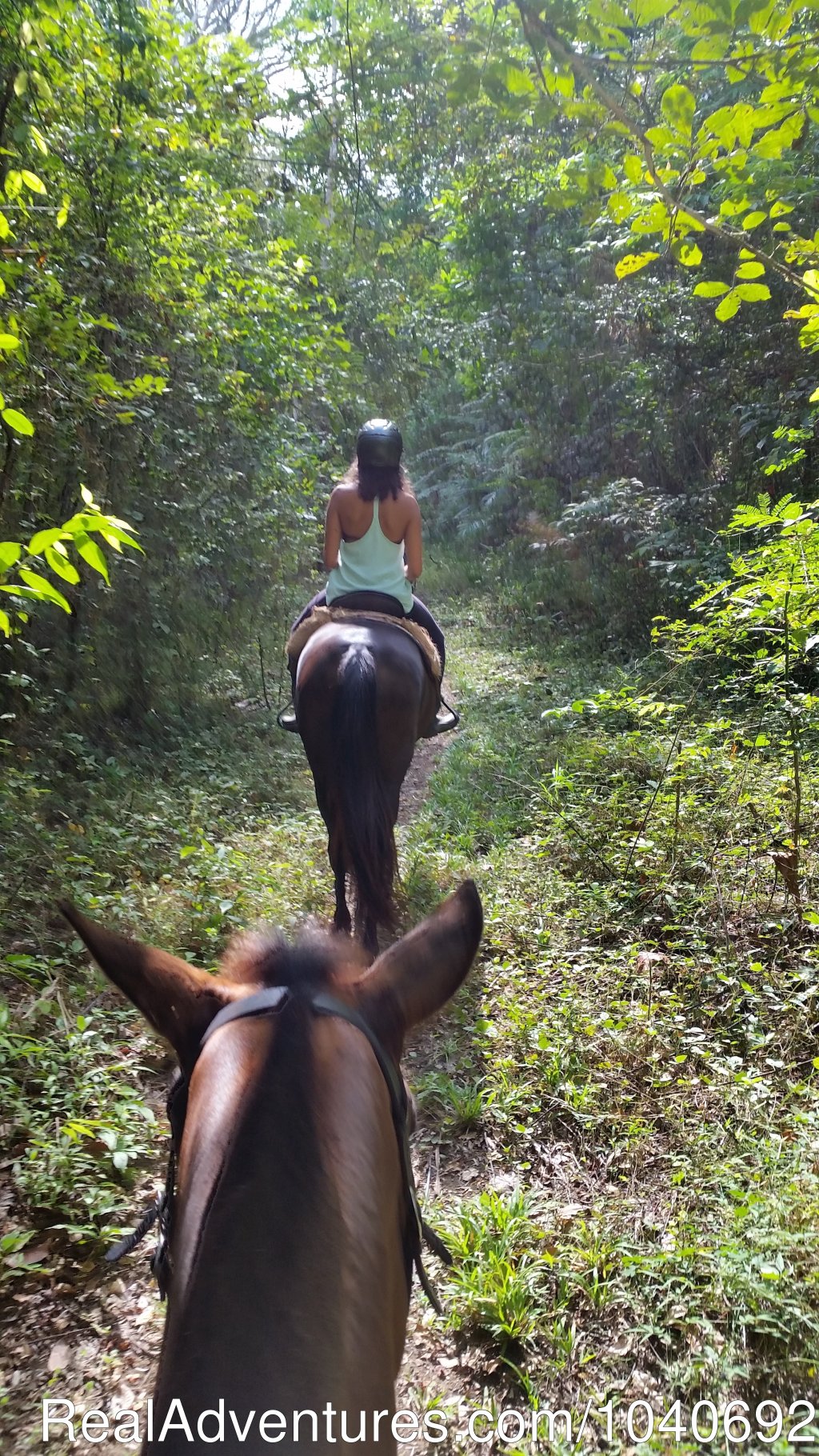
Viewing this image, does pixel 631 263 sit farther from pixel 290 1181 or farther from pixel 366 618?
pixel 290 1181

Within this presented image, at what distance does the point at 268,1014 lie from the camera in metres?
1.14

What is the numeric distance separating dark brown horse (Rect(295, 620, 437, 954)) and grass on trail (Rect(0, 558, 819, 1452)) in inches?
25.8

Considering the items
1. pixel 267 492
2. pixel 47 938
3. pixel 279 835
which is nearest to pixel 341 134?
pixel 267 492

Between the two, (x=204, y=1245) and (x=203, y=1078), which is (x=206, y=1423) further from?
(x=203, y=1078)

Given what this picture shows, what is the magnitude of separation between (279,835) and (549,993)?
2.52 m

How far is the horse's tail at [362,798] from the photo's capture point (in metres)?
3.79

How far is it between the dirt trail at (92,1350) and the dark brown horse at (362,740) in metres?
1.63

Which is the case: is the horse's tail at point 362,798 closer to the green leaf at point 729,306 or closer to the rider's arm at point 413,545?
the rider's arm at point 413,545

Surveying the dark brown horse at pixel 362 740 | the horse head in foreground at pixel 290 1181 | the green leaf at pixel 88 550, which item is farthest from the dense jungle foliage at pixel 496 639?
the horse head in foreground at pixel 290 1181

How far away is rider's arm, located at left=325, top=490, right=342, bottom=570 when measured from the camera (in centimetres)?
465

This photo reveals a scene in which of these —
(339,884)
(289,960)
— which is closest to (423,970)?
(289,960)

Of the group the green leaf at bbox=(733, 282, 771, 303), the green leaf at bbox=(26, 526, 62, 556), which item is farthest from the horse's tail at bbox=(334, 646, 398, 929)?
the green leaf at bbox=(733, 282, 771, 303)

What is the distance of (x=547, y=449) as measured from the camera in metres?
13.1

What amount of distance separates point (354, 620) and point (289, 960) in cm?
338
